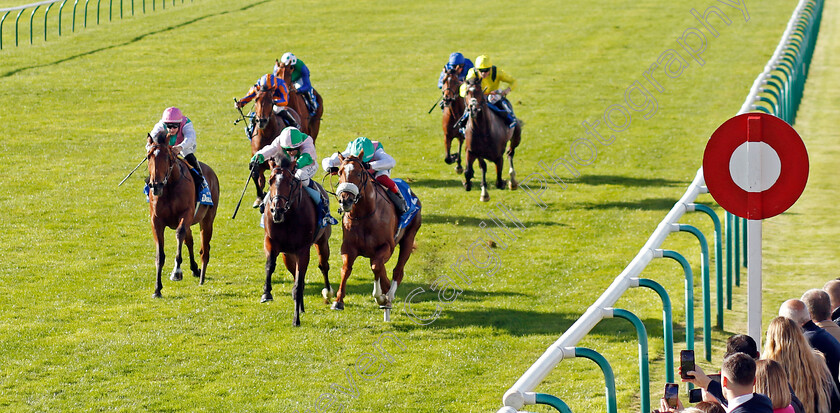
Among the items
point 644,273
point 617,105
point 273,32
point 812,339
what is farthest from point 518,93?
point 812,339

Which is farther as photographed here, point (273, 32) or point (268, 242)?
point (273, 32)

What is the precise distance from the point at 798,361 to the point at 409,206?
5464 mm

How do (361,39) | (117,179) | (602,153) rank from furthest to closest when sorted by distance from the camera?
(361,39)
(602,153)
(117,179)

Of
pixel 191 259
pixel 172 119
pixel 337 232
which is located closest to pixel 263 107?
pixel 172 119

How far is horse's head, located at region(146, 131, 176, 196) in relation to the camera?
34.9 ft

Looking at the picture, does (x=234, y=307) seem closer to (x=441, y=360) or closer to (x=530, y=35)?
(x=441, y=360)

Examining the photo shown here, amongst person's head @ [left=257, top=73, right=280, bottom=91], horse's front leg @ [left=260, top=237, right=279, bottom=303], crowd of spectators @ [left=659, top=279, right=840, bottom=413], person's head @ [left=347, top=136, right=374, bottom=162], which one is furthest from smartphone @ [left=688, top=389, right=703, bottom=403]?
person's head @ [left=257, top=73, right=280, bottom=91]

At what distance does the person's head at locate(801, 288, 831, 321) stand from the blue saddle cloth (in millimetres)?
4739

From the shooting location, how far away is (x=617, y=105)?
23.2 metres

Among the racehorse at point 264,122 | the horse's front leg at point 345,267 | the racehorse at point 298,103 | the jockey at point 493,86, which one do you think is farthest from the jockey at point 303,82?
the horse's front leg at point 345,267

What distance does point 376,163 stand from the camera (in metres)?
10.2

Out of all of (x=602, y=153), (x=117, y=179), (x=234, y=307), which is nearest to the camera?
(x=234, y=307)

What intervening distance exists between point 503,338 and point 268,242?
2509mm

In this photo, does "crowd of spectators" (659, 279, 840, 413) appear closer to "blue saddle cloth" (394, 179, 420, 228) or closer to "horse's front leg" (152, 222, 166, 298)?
"blue saddle cloth" (394, 179, 420, 228)
